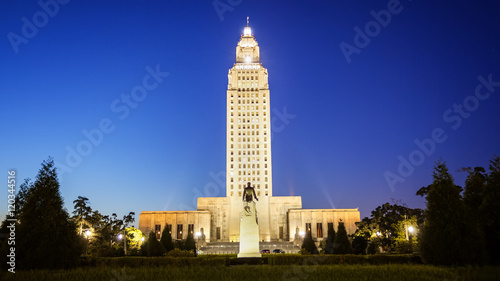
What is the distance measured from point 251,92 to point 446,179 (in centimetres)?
7906

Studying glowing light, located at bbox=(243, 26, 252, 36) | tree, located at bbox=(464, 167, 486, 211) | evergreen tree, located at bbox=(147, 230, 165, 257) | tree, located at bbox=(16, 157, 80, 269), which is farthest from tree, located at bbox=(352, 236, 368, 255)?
glowing light, located at bbox=(243, 26, 252, 36)

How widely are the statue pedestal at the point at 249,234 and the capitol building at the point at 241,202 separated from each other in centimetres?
5464

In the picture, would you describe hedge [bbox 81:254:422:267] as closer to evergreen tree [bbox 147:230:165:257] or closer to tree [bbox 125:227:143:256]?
evergreen tree [bbox 147:230:165:257]

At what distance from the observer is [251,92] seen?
9469 centimetres

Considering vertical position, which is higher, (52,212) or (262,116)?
(262,116)

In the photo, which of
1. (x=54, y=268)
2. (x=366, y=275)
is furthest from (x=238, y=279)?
(x=54, y=268)

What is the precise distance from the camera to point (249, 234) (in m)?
25.4

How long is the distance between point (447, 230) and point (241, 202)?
71.8 m

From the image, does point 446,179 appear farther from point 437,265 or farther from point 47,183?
point 47,183

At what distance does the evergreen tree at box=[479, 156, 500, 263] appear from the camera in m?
16.0

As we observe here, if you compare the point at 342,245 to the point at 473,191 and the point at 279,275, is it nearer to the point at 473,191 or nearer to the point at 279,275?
the point at 473,191

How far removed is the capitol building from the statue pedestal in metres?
54.6

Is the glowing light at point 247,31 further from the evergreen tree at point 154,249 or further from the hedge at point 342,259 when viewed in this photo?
the hedge at point 342,259

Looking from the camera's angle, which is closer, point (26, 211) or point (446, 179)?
point (26, 211)
